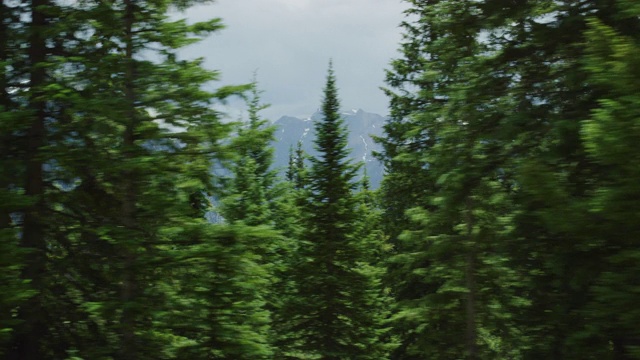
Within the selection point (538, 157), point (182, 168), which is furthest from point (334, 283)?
point (538, 157)

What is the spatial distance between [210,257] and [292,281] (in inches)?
481

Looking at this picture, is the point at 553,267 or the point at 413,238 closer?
the point at 553,267

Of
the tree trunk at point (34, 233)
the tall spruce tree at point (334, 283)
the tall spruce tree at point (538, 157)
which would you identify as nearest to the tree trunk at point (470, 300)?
the tall spruce tree at point (538, 157)

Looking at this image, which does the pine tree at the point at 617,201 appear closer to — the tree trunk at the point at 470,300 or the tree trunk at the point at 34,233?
the tree trunk at the point at 470,300

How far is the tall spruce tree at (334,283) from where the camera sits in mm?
20672

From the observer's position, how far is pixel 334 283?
20.6 meters

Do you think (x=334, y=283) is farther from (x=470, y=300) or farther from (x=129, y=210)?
(x=129, y=210)

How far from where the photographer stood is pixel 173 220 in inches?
386

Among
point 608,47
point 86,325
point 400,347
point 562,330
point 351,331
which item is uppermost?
point 608,47

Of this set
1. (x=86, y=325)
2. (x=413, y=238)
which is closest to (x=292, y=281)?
(x=413, y=238)

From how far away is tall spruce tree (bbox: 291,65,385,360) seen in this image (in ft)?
67.8

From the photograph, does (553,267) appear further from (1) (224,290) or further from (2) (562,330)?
(1) (224,290)

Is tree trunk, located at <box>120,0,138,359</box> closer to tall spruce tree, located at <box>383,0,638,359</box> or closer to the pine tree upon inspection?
tall spruce tree, located at <box>383,0,638,359</box>

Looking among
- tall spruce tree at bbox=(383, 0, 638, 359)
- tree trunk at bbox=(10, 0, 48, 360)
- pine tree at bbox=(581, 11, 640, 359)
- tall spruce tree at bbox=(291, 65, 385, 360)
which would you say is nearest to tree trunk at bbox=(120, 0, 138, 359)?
tree trunk at bbox=(10, 0, 48, 360)
